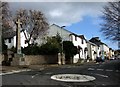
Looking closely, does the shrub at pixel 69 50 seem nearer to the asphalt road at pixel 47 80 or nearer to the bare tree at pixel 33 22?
the bare tree at pixel 33 22

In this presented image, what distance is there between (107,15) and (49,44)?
1776 centimetres

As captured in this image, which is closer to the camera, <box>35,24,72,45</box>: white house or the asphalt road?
the asphalt road

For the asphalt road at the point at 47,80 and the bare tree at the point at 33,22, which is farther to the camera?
the bare tree at the point at 33,22

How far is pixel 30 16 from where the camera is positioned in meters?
79.7

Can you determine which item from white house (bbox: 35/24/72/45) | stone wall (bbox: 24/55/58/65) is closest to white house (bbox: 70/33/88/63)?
white house (bbox: 35/24/72/45)

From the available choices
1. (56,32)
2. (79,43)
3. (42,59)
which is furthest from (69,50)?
(79,43)

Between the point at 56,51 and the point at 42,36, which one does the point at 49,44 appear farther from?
the point at 42,36

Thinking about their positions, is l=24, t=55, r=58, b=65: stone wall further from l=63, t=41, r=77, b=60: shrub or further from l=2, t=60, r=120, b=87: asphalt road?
l=2, t=60, r=120, b=87: asphalt road

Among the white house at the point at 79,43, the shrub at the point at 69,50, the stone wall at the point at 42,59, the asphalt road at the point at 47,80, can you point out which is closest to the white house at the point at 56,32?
the white house at the point at 79,43

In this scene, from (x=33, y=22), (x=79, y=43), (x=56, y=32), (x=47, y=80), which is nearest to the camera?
(x=47, y=80)

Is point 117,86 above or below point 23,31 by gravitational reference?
below

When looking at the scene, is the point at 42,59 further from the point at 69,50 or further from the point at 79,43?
the point at 79,43

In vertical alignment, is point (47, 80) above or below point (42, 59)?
below

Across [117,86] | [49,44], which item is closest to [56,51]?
[49,44]
